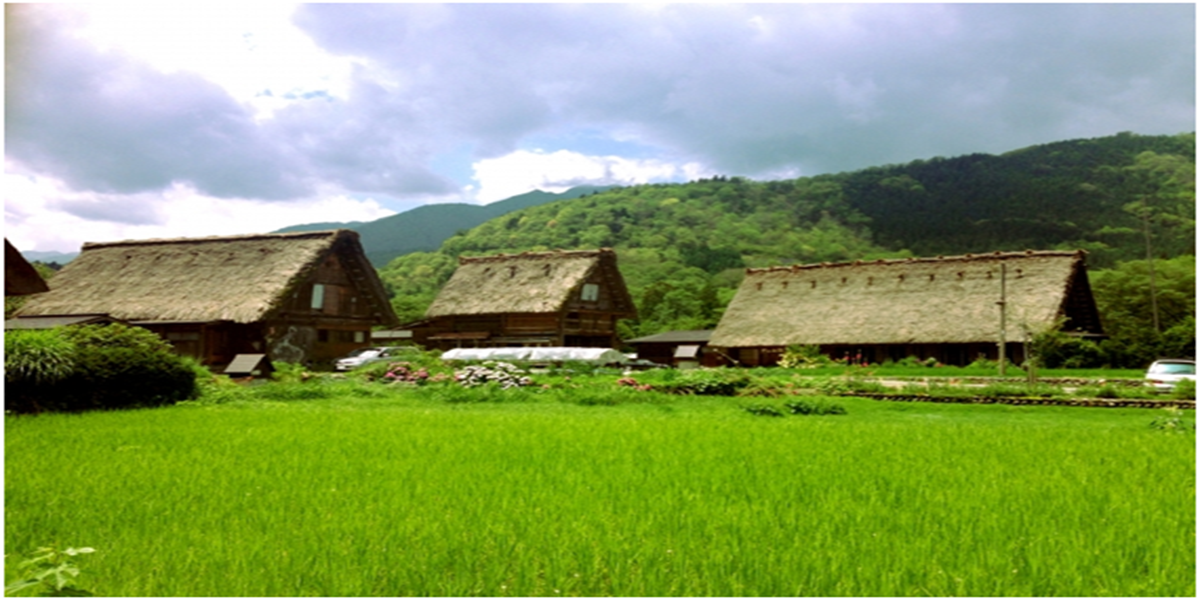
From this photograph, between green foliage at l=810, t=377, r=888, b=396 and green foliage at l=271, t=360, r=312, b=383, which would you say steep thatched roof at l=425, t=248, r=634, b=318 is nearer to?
green foliage at l=271, t=360, r=312, b=383

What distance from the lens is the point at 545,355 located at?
33.8m

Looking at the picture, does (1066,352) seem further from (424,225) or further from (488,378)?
(424,225)

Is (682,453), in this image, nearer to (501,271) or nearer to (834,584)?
(834,584)

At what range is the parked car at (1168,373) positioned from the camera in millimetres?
19938

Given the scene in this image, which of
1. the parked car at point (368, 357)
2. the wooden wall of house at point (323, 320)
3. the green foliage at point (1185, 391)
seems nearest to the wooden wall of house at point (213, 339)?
the wooden wall of house at point (323, 320)

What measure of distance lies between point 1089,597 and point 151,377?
15.7m

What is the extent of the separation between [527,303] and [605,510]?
35927 mm

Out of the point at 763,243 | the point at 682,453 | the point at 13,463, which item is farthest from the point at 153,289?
the point at 763,243

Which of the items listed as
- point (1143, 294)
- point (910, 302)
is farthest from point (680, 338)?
point (1143, 294)

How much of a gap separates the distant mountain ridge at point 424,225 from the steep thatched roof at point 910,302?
8945 cm

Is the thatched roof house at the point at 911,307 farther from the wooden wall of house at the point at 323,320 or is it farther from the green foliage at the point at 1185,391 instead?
the wooden wall of house at the point at 323,320

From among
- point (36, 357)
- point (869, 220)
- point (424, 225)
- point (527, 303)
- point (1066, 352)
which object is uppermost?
point (424, 225)

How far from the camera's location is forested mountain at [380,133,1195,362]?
73.7m

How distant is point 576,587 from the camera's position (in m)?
4.36
